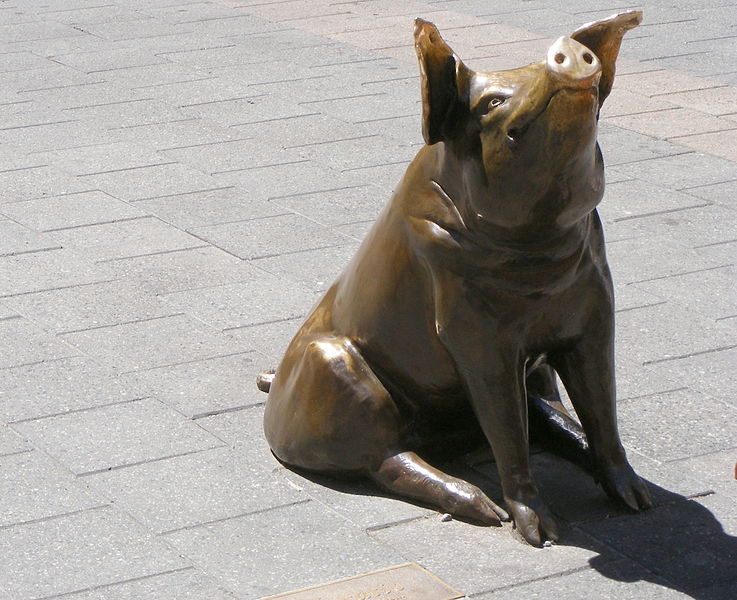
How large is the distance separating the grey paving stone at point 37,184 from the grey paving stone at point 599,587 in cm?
438

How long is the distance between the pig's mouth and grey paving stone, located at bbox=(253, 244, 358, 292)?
2.61 meters

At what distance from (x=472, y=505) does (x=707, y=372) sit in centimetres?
152

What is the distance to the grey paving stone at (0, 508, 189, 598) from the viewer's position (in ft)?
12.6

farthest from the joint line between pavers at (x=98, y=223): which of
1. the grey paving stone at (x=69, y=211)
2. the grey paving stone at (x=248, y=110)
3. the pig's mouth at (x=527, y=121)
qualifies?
the pig's mouth at (x=527, y=121)

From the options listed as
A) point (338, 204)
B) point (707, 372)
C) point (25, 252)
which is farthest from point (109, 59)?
point (707, 372)

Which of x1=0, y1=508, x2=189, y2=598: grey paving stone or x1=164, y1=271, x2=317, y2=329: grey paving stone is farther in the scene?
x1=164, y1=271, x2=317, y2=329: grey paving stone

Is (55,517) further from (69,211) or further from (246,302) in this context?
(69,211)

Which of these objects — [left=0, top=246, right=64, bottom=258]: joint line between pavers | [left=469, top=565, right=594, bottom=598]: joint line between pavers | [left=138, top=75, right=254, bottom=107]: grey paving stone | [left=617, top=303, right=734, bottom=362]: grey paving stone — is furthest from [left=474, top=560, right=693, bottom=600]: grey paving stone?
[left=138, top=75, right=254, bottom=107]: grey paving stone

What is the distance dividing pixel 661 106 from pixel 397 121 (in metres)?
1.67

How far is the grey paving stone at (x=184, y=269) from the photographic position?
Answer: 6.16 metres

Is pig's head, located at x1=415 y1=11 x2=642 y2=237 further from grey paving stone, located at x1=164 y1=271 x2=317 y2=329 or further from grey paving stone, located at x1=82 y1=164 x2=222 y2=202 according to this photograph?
grey paving stone, located at x1=82 y1=164 x2=222 y2=202

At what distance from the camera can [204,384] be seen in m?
5.16

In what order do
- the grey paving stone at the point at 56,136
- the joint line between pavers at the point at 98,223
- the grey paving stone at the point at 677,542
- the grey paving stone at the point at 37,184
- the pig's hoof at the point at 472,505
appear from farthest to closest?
the grey paving stone at the point at 56,136, the grey paving stone at the point at 37,184, the joint line between pavers at the point at 98,223, the pig's hoof at the point at 472,505, the grey paving stone at the point at 677,542

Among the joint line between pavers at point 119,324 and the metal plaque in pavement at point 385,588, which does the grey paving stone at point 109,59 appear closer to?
the joint line between pavers at point 119,324
